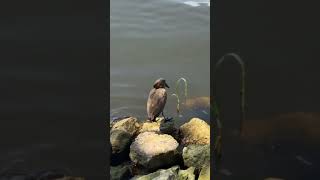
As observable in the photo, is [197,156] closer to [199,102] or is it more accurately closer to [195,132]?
[195,132]

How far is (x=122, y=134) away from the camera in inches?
169

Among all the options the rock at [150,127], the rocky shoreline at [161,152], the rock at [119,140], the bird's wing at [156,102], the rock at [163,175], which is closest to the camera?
the rock at [163,175]

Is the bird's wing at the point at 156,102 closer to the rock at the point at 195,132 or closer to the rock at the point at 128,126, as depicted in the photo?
the rock at the point at 128,126

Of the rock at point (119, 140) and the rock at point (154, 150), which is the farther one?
the rock at point (119, 140)

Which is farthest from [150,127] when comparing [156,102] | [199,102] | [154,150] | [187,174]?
[187,174]

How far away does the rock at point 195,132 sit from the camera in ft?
14.0

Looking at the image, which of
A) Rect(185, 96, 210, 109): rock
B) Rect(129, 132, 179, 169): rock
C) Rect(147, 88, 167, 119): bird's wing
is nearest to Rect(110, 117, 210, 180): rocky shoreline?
Rect(129, 132, 179, 169): rock

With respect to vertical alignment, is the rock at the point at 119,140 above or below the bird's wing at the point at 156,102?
below

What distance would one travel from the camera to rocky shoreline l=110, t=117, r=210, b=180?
3.90m

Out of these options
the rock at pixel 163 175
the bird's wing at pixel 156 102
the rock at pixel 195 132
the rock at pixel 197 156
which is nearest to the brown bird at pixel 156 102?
the bird's wing at pixel 156 102

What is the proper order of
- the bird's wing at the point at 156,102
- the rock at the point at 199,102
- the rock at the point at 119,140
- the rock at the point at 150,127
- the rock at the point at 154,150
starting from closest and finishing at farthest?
the rock at the point at 154,150 → the rock at the point at 119,140 → the rock at the point at 150,127 → the bird's wing at the point at 156,102 → the rock at the point at 199,102
